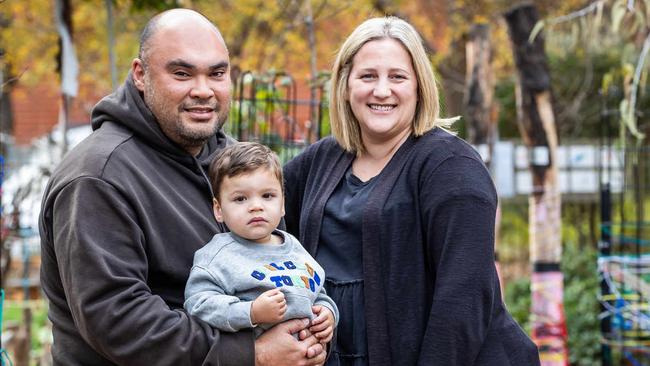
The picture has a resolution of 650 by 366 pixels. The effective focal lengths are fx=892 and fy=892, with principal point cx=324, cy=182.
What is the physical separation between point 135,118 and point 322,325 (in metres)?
0.97

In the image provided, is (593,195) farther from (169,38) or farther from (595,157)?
(169,38)

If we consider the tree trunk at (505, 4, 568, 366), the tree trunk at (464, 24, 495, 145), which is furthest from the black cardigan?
the tree trunk at (464, 24, 495, 145)

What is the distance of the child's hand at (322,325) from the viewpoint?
297 cm

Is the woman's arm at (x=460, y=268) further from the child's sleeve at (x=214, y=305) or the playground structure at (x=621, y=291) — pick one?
the playground structure at (x=621, y=291)

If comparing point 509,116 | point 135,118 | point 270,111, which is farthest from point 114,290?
point 509,116

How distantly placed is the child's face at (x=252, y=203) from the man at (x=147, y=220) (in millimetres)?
190

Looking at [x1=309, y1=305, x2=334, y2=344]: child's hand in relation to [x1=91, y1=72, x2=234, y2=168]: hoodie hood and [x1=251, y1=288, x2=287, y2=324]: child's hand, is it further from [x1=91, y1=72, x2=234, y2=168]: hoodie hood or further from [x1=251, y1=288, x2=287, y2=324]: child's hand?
[x1=91, y1=72, x2=234, y2=168]: hoodie hood

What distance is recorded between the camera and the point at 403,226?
3098mm

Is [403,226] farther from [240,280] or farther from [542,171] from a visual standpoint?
[542,171]

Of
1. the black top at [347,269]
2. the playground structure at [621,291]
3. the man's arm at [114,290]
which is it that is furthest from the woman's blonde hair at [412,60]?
the playground structure at [621,291]

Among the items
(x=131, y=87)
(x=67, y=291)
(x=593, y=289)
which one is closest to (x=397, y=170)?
(x=131, y=87)

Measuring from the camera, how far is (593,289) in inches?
396

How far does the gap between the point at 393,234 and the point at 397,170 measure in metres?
0.25

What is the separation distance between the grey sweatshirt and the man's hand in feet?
0.10
